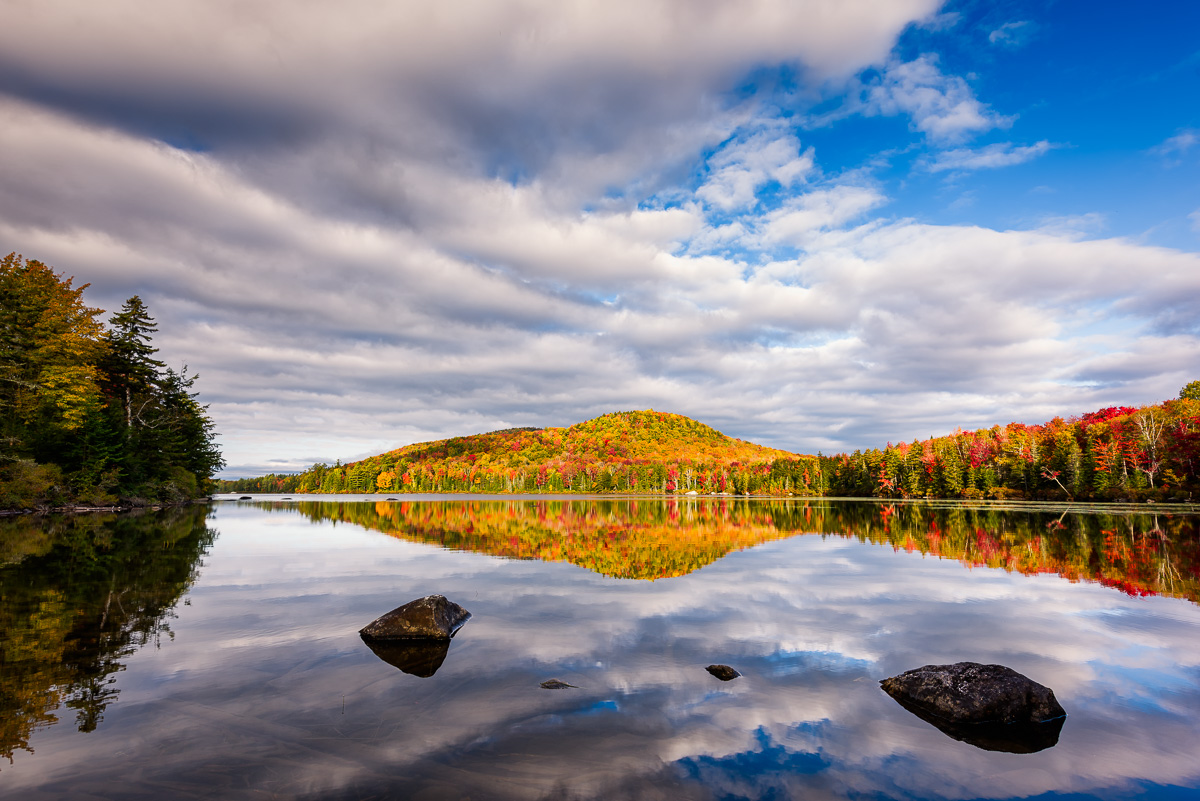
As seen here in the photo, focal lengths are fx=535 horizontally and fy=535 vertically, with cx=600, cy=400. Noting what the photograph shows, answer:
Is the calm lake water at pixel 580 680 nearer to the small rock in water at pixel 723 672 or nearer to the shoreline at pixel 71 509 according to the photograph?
the small rock in water at pixel 723 672

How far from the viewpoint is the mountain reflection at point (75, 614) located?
9.40m

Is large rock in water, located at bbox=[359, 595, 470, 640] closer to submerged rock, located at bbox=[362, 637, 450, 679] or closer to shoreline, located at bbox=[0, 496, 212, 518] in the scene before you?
submerged rock, located at bbox=[362, 637, 450, 679]

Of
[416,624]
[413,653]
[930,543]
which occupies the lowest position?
[930,543]

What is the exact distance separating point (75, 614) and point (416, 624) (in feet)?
32.8

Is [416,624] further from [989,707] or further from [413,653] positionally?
[989,707]

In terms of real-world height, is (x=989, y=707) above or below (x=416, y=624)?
below

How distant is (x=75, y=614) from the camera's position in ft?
49.5

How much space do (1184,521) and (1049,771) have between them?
6000 centimetres

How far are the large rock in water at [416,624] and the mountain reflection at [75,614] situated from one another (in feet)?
16.8

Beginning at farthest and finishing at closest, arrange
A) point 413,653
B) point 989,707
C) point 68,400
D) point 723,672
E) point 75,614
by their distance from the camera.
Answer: point 68,400, point 75,614, point 413,653, point 723,672, point 989,707

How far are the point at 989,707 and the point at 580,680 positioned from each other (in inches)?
296

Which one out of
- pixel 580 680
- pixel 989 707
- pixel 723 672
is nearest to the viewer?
pixel 989 707

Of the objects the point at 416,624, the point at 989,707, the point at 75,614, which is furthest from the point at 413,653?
the point at 989,707

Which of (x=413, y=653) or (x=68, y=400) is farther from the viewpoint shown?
(x=68, y=400)
